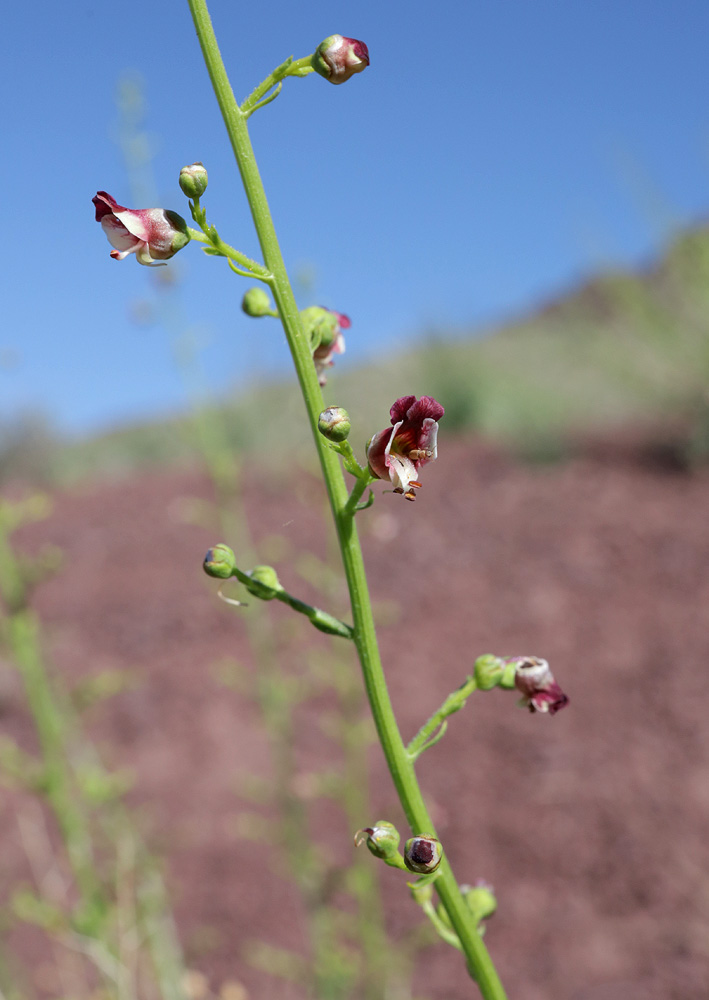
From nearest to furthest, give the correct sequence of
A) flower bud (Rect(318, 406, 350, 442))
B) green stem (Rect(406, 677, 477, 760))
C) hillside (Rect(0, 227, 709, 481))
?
flower bud (Rect(318, 406, 350, 442)) < green stem (Rect(406, 677, 477, 760)) < hillside (Rect(0, 227, 709, 481))

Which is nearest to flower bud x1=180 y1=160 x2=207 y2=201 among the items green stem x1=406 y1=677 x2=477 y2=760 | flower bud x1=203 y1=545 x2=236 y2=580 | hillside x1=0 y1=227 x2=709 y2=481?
flower bud x1=203 y1=545 x2=236 y2=580

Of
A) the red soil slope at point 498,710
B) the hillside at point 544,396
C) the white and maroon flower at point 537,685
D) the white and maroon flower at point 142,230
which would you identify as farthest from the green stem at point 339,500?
the hillside at point 544,396

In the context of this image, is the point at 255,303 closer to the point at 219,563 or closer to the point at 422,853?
the point at 219,563

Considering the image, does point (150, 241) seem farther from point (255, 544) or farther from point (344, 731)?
point (255, 544)

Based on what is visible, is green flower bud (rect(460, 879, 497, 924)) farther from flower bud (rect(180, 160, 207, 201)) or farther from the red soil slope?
flower bud (rect(180, 160, 207, 201))

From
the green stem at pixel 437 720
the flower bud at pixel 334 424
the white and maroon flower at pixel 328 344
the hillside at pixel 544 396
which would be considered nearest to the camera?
the flower bud at pixel 334 424

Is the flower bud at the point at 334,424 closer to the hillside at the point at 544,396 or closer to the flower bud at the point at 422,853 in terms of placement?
the flower bud at the point at 422,853
